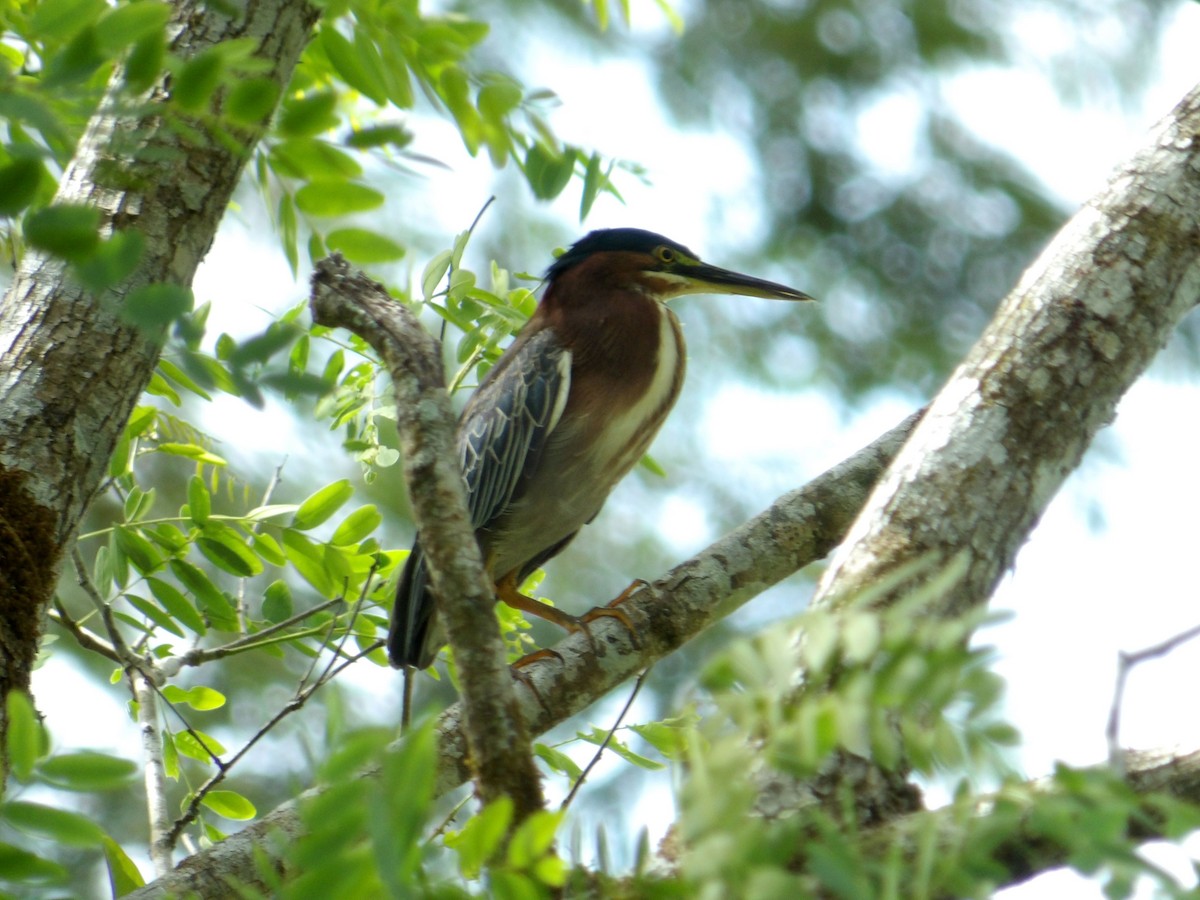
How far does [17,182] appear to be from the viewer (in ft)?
3.59

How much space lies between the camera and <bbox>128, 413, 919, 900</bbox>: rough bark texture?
2.51 metres

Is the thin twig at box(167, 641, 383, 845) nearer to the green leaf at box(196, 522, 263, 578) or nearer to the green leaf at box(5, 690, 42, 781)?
the green leaf at box(196, 522, 263, 578)

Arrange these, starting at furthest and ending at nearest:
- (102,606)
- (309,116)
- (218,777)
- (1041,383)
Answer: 1. (102,606)
2. (218,777)
3. (1041,383)
4. (309,116)

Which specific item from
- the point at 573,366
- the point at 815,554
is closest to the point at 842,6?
the point at 573,366

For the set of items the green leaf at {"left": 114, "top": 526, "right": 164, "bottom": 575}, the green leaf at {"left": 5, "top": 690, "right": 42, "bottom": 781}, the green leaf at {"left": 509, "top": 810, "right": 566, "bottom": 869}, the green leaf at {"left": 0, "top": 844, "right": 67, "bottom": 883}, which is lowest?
the green leaf at {"left": 509, "top": 810, "right": 566, "bottom": 869}

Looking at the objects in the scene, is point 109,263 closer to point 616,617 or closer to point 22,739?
point 22,739

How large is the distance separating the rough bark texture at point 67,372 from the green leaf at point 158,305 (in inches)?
38.2

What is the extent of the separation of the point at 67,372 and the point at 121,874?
0.91m

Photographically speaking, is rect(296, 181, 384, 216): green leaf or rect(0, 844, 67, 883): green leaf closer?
rect(0, 844, 67, 883): green leaf

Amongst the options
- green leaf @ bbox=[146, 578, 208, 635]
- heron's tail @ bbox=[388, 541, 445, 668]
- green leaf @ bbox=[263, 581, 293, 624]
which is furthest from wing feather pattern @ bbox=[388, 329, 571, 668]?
green leaf @ bbox=[146, 578, 208, 635]

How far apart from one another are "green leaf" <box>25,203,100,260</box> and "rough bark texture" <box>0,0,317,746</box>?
990 millimetres

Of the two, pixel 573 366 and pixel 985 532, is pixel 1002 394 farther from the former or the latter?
pixel 573 366

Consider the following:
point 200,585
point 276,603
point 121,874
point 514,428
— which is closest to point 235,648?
point 200,585

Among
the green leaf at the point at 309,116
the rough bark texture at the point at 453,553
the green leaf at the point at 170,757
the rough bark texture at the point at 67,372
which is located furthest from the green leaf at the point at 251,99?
the green leaf at the point at 170,757
